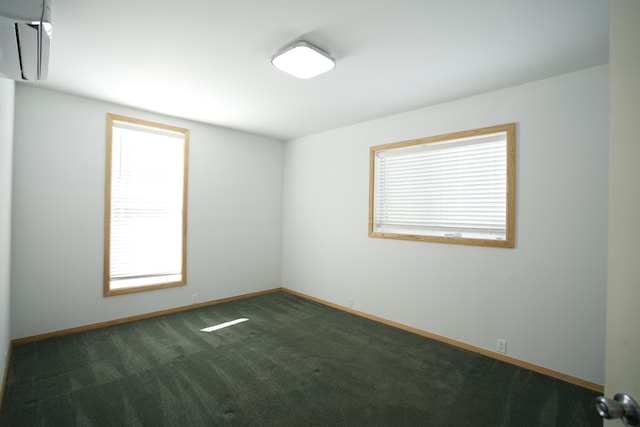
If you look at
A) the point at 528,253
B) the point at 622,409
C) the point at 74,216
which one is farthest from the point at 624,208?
the point at 74,216

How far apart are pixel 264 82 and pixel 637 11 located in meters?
2.70

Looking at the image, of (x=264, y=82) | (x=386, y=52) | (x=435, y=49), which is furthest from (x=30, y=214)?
(x=435, y=49)

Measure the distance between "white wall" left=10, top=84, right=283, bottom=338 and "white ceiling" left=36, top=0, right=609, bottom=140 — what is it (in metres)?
0.41

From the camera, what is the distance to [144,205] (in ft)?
12.9

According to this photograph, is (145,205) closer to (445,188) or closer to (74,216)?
(74,216)

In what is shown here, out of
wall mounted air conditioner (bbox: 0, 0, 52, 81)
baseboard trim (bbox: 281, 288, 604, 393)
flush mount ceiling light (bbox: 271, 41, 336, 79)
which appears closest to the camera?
wall mounted air conditioner (bbox: 0, 0, 52, 81)

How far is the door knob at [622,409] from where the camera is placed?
2.15 ft

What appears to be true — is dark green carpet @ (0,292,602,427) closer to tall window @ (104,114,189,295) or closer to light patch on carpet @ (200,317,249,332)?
light patch on carpet @ (200,317,249,332)

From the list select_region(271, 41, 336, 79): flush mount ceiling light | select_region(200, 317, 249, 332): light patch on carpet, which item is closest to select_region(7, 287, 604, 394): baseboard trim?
select_region(200, 317, 249, 332): light patch on carpet

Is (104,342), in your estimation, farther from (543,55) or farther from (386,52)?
(543,55)

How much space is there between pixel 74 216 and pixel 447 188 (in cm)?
429

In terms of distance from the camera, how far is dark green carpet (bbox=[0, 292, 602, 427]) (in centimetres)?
207

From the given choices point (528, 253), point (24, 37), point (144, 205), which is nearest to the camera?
point (24, 37)

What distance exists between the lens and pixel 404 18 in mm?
1929
